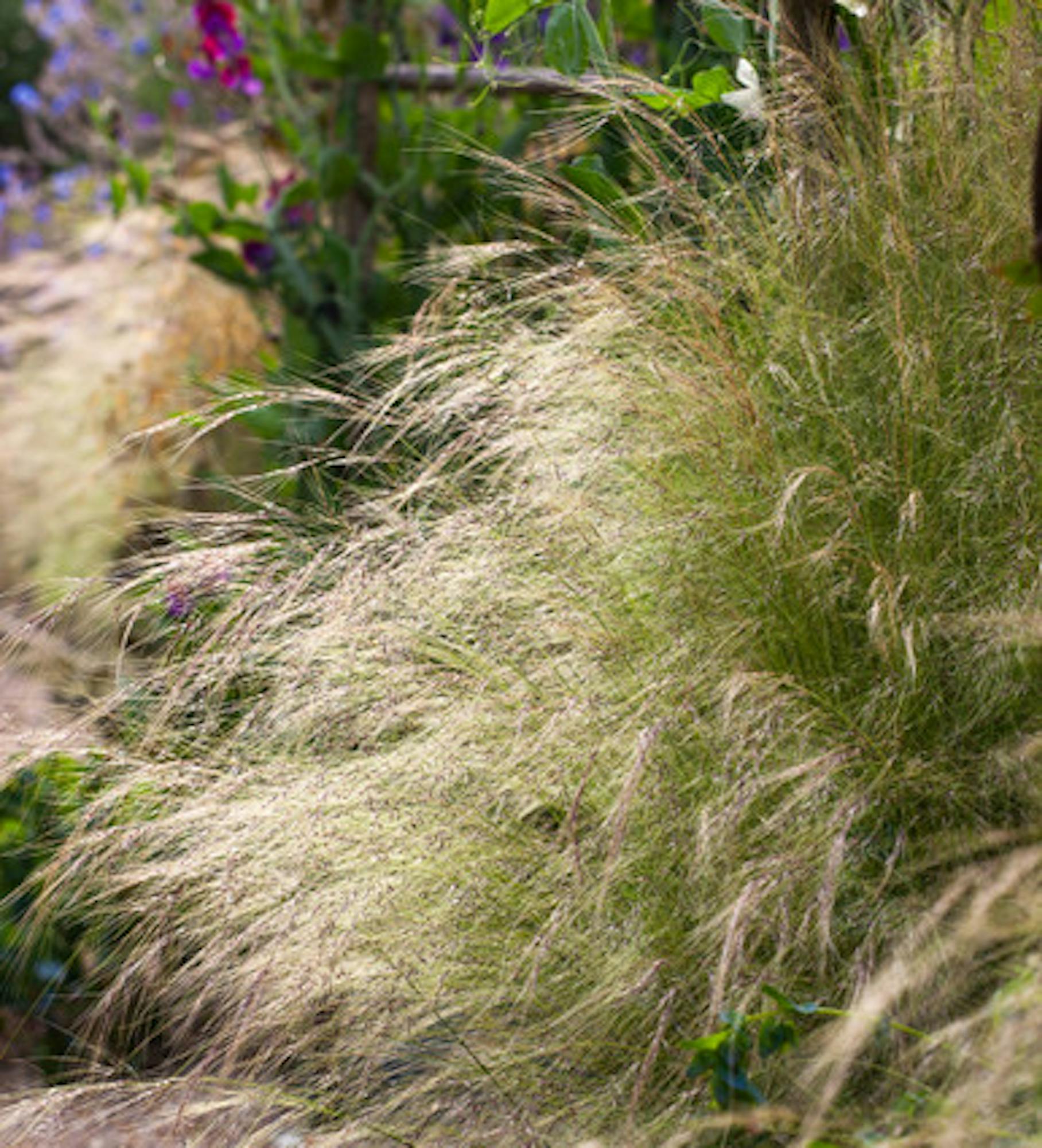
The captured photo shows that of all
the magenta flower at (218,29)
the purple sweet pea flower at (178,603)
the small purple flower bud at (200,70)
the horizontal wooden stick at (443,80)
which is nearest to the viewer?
the purple sweet pea flower at (178,603)

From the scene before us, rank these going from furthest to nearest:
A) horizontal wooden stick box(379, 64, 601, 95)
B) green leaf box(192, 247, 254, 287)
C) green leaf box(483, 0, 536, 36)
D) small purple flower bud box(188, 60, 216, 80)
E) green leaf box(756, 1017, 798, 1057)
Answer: small purple flower bud box(188, 60, 216, 80), green leaf box(192, 247, 254, 287), horizontal wooden stick box(379, 64, 601, 95), green leaf box(483, 0, 536, 36), green leaf box(756, 1017, 798, 1057)

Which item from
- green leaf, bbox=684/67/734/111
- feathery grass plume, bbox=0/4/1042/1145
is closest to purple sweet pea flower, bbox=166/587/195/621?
feathery grass plume, bbox=0/4/1042/1145

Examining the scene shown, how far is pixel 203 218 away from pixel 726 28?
174 cm

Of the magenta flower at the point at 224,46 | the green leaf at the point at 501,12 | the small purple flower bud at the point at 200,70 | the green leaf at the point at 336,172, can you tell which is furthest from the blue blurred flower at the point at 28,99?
the green leaf at the point at 501,12

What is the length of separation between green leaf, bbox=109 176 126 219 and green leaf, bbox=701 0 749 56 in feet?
6.21

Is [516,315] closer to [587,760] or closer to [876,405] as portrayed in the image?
[876,405]

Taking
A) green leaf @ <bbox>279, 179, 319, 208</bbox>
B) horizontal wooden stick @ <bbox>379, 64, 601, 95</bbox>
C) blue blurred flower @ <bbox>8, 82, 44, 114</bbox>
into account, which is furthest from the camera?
blue blurred flower @ <bbox>8, 82, 44, 114</bbox>

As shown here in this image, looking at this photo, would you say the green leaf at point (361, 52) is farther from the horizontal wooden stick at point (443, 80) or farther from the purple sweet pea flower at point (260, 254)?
the purple sweet pea flower at point (260, 254)

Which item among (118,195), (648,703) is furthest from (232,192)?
(648,703)

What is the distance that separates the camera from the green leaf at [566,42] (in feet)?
6.15

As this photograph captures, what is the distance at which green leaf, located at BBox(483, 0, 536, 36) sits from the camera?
1854 millimetres

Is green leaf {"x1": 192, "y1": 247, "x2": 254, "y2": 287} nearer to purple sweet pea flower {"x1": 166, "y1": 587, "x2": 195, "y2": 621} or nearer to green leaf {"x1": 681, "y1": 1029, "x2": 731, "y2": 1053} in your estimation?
purple sweet pea flower {"x1": 166, "y1": 587, "x2": 195, "y2": 621}

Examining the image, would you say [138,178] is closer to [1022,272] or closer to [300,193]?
[300,193]

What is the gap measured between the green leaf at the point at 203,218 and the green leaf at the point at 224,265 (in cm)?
5
